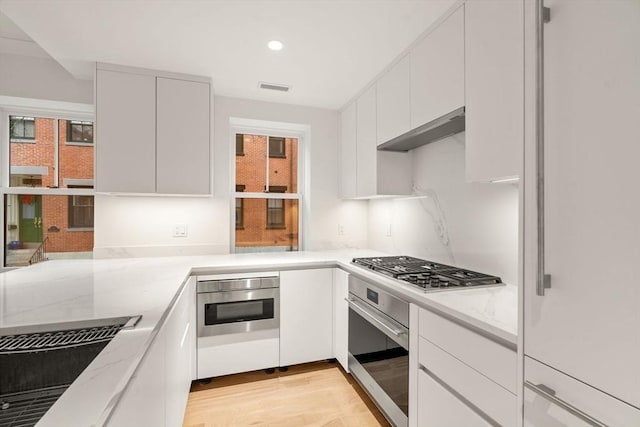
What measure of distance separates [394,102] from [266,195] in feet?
5.02

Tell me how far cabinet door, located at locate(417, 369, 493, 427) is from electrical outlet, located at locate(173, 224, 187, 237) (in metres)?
2.15

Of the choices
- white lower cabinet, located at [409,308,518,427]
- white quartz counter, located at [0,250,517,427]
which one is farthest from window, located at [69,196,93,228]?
white lower cabinet, located at [409,308,518,427]

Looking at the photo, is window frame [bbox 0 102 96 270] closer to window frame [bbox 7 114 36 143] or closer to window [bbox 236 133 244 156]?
window frame [bbox 7 114 36 143]

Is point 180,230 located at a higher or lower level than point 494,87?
lower

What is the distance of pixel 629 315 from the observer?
2.19 feet

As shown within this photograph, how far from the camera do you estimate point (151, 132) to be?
229 cm

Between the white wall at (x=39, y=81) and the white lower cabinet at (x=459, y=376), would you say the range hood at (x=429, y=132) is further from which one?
the white wall at (x=39, y=81)

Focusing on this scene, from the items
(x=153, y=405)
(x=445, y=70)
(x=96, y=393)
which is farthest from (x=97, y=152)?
(x=445, y=70)

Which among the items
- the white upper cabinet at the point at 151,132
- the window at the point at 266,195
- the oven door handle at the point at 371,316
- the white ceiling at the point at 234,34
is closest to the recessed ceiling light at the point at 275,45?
the white ceiling at the point at 234,34

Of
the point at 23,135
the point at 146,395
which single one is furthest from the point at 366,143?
the point at 23,135

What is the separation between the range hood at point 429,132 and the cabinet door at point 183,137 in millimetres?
1392

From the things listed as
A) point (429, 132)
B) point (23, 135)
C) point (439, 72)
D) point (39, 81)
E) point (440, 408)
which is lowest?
point (440, 408)

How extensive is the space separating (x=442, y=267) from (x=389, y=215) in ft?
3.02

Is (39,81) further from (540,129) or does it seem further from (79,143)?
(540,129)
